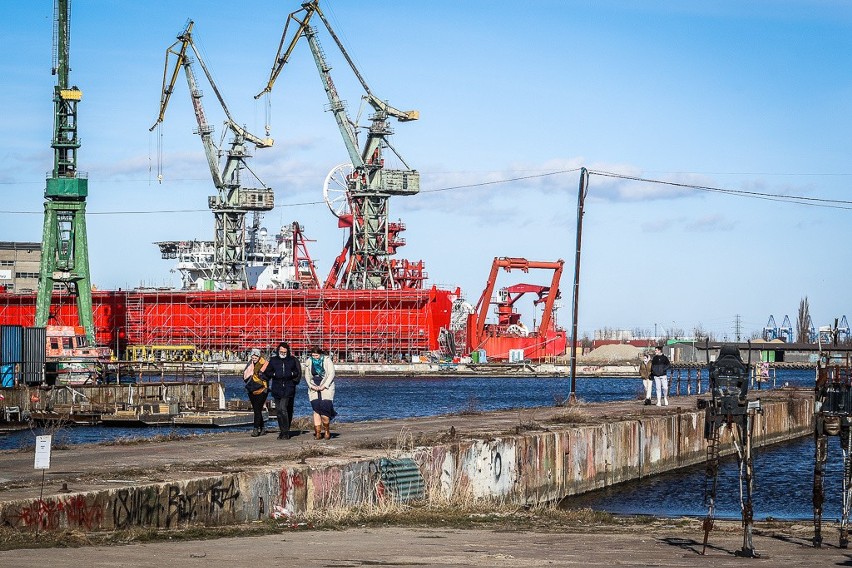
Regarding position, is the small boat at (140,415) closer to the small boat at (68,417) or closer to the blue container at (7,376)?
the small boat at (68,417)

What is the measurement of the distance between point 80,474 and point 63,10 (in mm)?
53648

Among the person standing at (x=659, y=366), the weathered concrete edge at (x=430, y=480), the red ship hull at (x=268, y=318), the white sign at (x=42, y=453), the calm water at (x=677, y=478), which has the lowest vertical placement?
the calm water at (x=677, y=478)

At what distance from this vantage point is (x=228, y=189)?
106 metres

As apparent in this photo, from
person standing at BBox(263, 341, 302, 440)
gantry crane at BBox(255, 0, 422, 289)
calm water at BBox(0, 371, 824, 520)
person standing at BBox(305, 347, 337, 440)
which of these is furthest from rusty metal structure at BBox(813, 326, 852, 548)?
gantry crane at BBox(255, 0, 422, 289)

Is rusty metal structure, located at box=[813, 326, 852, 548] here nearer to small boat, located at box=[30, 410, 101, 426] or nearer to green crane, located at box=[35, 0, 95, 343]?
small boat, located at box=[30, 410, 101, 426]

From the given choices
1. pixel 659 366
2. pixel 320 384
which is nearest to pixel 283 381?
pixel 320 384

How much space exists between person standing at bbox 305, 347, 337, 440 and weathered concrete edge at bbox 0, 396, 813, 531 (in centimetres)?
252

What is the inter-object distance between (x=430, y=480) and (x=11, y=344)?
26.5 meters

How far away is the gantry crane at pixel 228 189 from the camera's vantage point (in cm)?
10344

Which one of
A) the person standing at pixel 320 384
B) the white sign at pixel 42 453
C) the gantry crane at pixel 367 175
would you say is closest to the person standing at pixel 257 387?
the person standing at pixel 320 384

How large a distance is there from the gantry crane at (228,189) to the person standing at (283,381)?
84346mm

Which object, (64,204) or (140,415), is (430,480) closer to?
(140,415)

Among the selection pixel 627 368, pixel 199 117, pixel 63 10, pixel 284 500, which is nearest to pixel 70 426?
pixel 284 500

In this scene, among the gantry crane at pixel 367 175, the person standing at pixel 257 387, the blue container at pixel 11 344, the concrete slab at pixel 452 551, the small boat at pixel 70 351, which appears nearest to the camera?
the concrete slab at pixel 452 551
